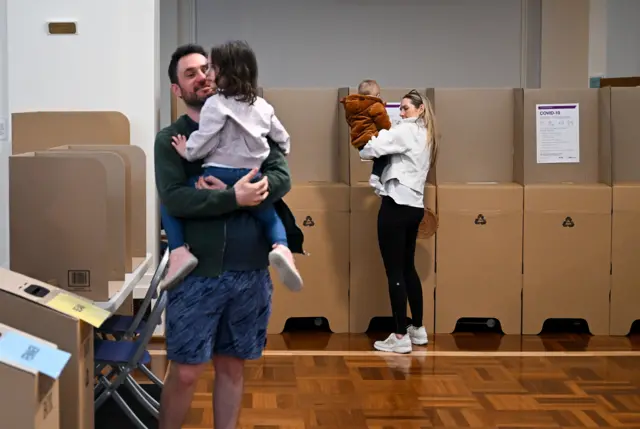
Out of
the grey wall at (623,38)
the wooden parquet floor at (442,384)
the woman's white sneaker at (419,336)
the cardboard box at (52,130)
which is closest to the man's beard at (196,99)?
the wooden parquet floor at (442,384)

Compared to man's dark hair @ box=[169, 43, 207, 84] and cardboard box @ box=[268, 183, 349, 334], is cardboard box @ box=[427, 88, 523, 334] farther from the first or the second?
man's dark hair @ box=[169, 43, 207, 84]

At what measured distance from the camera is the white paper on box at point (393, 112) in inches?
223

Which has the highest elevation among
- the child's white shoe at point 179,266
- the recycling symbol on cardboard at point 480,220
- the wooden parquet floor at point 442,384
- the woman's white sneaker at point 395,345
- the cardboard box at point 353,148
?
the cardboard box at point 353,148

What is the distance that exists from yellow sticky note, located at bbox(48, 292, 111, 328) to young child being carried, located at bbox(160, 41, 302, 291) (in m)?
0.23

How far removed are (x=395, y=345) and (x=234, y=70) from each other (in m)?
2.78

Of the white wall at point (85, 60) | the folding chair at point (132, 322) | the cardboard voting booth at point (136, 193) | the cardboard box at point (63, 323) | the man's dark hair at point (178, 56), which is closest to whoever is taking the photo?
the cardboard box at point (63, 323)

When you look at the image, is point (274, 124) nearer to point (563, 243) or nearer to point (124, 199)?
point (124, 199)

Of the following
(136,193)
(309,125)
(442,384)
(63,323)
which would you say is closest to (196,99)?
(63,323)

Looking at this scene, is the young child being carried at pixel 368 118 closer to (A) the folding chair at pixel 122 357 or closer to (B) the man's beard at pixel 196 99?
(A) the folding chair at pixel 122 357

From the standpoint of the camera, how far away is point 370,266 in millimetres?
5656

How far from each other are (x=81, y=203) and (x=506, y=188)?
3.31 metres

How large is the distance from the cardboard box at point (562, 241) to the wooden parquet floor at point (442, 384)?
0.21 metres

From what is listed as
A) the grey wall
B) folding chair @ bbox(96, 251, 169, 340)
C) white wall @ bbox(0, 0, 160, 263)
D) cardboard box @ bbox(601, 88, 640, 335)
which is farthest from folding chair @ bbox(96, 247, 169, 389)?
the grey wall

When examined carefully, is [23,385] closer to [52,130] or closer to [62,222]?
[62,222]
